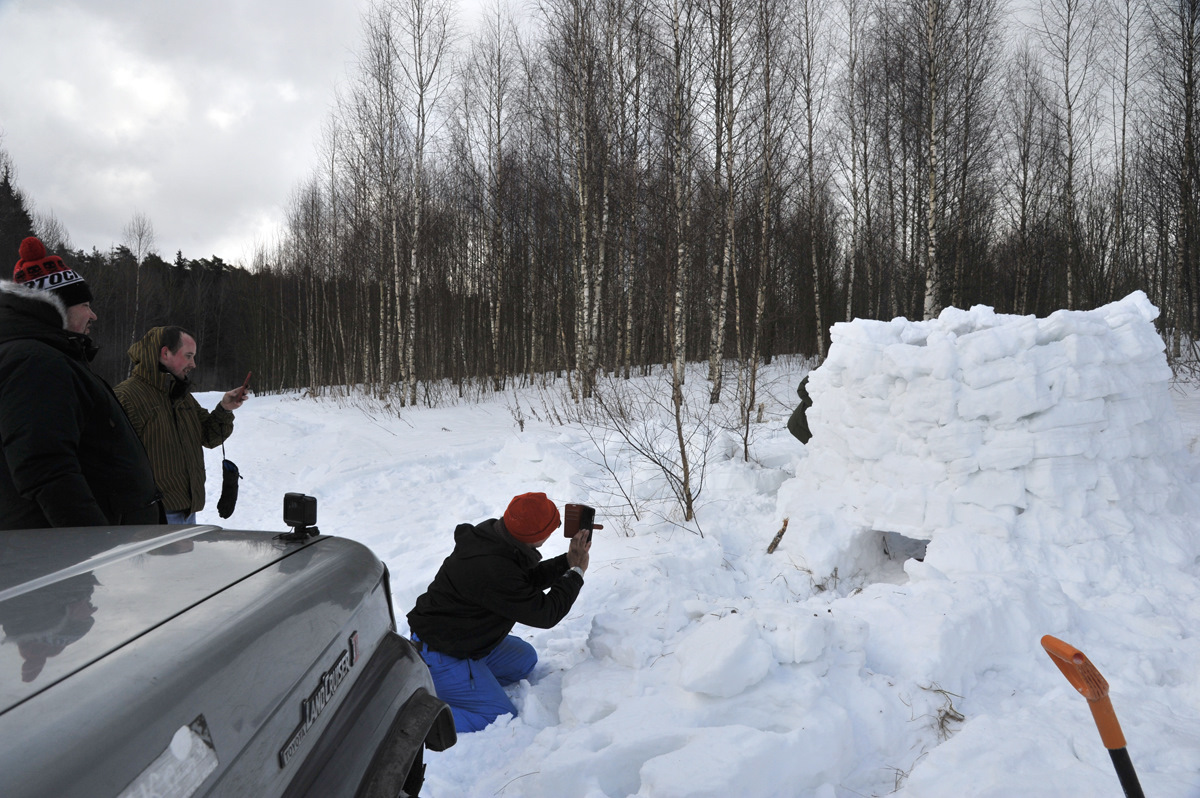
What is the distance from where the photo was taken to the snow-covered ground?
246 centimetres

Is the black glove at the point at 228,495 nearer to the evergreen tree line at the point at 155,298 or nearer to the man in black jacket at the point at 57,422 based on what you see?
the man in black jacket at the point at 57,422

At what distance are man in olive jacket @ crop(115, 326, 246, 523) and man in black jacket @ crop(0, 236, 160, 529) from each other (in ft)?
2.97

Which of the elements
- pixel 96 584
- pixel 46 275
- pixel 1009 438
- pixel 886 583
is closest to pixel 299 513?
pixel 96 584

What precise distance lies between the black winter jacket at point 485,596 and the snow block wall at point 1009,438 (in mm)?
2596

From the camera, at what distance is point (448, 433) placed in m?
11.0

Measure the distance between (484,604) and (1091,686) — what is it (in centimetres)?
225

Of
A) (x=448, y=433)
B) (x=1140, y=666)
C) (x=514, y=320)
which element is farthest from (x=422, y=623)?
(x=514, y=320)

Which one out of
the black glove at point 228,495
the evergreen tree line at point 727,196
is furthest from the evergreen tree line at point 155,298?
the black glove at point 228,495

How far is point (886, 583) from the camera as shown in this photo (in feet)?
15.1

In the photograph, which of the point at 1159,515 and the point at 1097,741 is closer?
the point at 1097,741

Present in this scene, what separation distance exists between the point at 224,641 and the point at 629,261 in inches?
608

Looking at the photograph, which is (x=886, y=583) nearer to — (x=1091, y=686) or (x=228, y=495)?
(x=1091, y=686)

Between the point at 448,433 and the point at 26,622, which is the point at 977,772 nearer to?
the point at 26,622


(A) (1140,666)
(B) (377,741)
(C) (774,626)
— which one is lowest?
(A) (1140,666)
